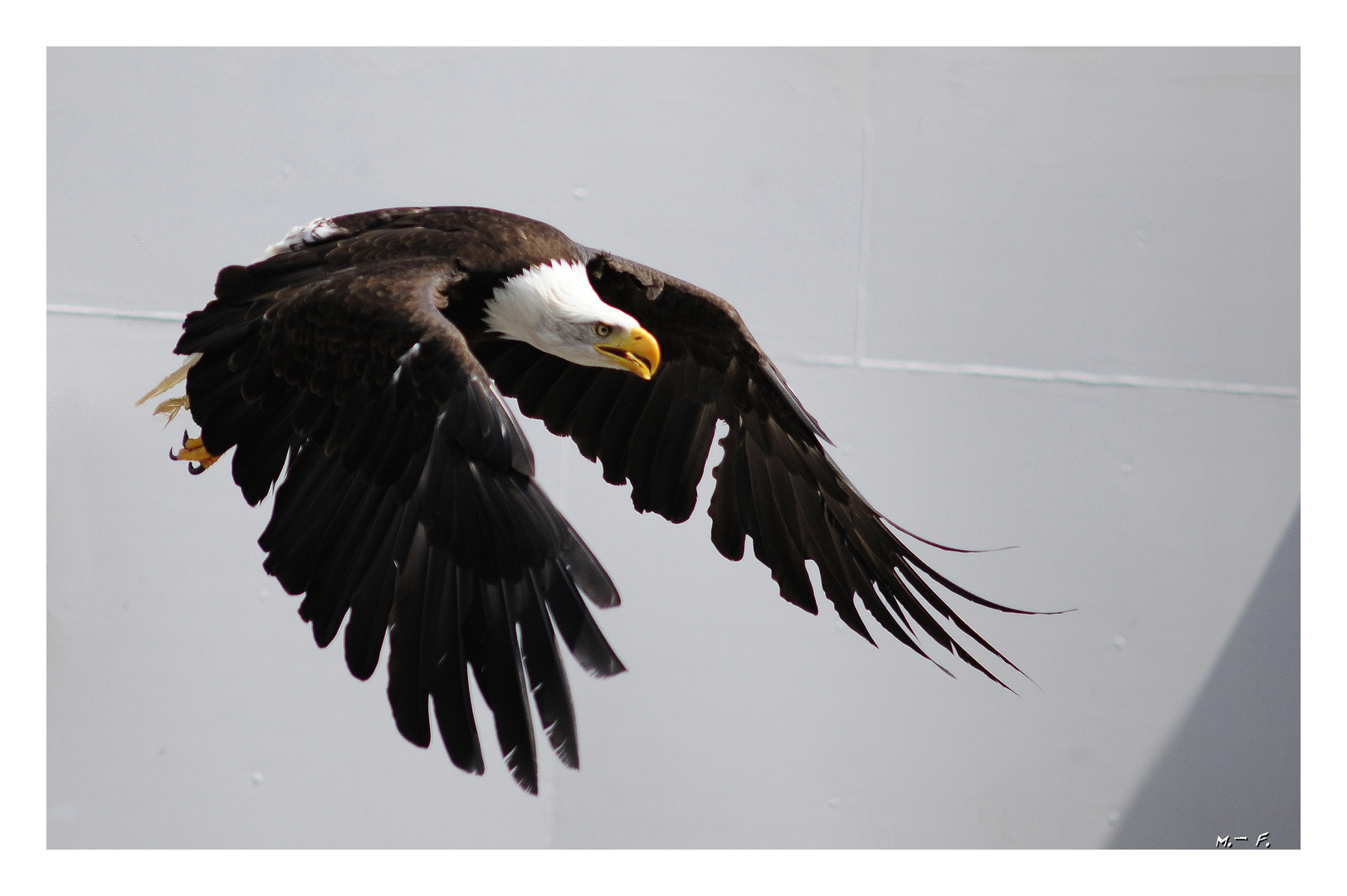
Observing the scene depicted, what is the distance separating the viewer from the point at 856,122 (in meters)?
3.86

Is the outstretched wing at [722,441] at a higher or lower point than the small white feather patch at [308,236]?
lower

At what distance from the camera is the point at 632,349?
8.31ft

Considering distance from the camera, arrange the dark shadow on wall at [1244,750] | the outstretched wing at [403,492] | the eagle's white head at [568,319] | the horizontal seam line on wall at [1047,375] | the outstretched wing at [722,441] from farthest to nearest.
→ the dark shadow on wall at [1244,750]
the horizontal seam line on wall at [1047,375]
the outstretched wing at [722,441]
the eagle's white head at [568,319]
the outstretched wing at [403,492]

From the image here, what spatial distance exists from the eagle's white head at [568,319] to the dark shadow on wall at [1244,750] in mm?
2915

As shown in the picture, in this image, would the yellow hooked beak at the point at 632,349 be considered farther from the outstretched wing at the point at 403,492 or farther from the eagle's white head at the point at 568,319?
the outstretched wing at the point at 403,492

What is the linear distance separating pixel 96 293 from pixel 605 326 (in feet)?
6.53

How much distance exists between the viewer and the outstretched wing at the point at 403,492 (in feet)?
5.83

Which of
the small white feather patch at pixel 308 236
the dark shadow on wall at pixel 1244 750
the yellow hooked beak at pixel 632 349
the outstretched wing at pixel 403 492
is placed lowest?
the dark shadow on wall at pixel 1244 750

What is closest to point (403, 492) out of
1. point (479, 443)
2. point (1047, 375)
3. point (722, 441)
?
point (479, 443)

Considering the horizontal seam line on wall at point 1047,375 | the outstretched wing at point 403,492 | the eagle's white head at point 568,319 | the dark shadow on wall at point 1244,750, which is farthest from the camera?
the dark shadow on wall at point 1244,750

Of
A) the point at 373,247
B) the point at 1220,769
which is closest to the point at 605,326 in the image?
the point at 373,247

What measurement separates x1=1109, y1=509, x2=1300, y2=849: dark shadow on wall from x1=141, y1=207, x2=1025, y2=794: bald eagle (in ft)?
6.92

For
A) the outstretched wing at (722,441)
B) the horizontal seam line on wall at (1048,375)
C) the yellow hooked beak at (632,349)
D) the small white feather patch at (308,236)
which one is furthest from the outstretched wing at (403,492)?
the horizontal seam line on wall at (1048,375)

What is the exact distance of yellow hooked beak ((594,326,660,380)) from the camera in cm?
253
